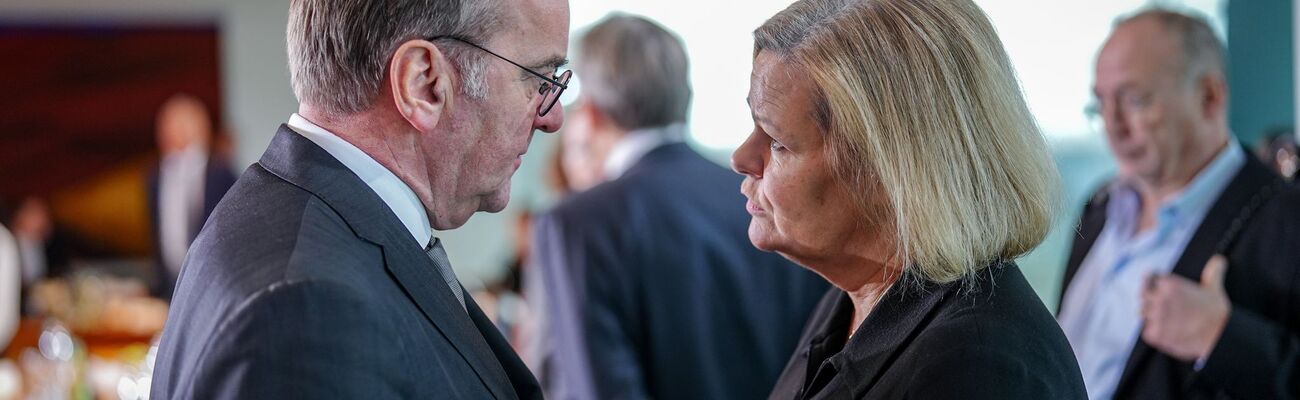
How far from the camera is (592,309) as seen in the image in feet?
8.52

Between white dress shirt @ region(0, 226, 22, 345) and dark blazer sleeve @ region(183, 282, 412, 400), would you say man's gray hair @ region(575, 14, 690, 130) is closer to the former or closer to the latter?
dark blazer sleeve @ region(183, 282, 412, 400)

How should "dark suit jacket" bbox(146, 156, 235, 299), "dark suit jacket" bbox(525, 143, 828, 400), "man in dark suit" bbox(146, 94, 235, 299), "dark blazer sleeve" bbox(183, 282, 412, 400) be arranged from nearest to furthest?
1. "dark blazer sleeve" bbox(183, 282, 412, 400)
2. "dark suit jacket" bbox(525, 143, 828, 400)
3. "dark suit jacket" bbox(146, 156, 235, 299)
4. "man in dark suit" bbox(146, 94, 235, 299)

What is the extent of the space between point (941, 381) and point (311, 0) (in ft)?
2.54

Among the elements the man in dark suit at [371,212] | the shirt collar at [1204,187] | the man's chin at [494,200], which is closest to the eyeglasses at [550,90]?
the man in dark suit at [371,212]

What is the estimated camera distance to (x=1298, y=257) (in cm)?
198

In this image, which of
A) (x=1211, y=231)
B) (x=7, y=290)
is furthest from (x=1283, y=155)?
(x=7, y=290)

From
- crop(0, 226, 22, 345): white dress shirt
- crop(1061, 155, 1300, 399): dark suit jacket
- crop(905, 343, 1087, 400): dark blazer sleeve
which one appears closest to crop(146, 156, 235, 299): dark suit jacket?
crop(0, 226, 22, 345): white dress shirt

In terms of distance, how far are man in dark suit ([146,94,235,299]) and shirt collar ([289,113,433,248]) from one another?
637 centimetres

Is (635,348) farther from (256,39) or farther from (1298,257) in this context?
(256,39)

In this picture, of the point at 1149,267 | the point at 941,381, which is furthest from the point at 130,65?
the point at 941,381

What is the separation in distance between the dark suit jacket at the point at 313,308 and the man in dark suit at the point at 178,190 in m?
6.45

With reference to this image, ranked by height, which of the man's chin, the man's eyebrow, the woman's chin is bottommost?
the woman's chin

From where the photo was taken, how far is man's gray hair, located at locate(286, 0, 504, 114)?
1.28 meters

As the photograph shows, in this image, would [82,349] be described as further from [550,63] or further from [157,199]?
[157,199]
